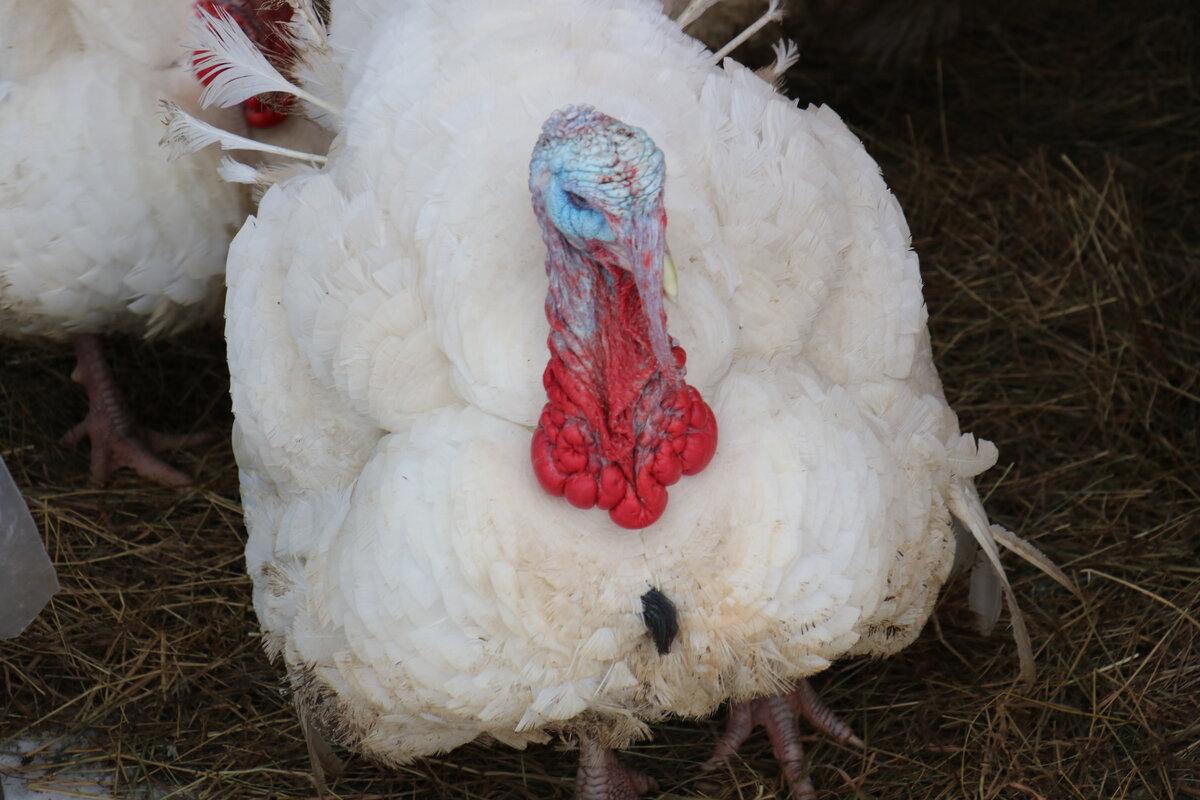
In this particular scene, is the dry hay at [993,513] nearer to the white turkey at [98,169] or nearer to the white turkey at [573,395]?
the white turkey at [573,395]

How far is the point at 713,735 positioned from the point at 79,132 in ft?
7.27

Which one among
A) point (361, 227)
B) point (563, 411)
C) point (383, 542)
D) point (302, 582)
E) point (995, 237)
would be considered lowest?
point (995, 237)

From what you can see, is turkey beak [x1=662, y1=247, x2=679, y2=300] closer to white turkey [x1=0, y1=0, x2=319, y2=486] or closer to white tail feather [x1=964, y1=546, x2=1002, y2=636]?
white tail feather [x1=964, y1=546, x2=1002, y2=636]

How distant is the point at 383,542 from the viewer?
2361mm

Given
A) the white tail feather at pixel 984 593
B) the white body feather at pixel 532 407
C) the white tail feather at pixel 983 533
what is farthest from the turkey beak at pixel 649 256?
the white tail feather at pixel 984 593

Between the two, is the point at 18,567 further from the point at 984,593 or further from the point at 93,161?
the point at 984,593

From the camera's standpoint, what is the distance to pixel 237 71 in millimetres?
2986

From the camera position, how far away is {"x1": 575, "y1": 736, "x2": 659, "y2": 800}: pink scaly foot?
3062 mm

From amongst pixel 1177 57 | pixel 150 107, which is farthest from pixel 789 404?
pixel 1177 57

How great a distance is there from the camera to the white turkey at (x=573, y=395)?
7.54 ft

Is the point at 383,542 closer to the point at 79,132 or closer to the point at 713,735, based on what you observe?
the point at 713,735

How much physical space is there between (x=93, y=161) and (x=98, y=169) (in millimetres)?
23

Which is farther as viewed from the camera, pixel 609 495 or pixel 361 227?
pixel 361 227

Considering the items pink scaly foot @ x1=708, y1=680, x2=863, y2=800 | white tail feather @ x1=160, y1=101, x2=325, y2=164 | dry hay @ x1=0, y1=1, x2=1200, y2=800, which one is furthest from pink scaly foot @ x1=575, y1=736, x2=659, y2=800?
white tail feather @ x1=160, y1=101, x2=325, y2=164
